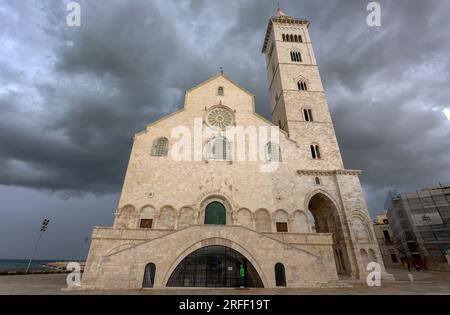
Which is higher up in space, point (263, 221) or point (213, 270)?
point (263, 221)

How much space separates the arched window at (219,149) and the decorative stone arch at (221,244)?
9.27 meters

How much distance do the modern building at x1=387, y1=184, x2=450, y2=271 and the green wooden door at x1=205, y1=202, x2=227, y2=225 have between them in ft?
88.7

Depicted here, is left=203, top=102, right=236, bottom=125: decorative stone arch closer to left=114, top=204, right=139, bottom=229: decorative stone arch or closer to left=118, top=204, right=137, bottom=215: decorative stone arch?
left=118, top=204, right=137, bottom=215: decorative stone arch

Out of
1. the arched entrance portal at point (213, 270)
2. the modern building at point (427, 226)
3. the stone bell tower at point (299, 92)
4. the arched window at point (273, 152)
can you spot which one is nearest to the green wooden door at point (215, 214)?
the arched entrance portal at point (213, 270)

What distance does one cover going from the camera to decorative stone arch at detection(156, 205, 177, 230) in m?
17.2

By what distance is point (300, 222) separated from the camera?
1838cm

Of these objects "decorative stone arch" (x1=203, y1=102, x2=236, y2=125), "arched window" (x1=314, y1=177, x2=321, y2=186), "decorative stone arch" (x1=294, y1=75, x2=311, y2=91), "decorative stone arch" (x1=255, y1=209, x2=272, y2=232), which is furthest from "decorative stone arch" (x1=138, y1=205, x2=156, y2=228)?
"decorative stone arch" (x1=294, y1=75, x2=311, y2=91)

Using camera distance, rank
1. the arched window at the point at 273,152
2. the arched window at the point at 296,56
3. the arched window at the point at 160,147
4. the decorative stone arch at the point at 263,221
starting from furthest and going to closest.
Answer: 1. the arched window at the point at 296,56
2. the arched window at the point at 273,152
3. the arched window at the point at 160,147
4. the decorative stone arch at the point at 263,221

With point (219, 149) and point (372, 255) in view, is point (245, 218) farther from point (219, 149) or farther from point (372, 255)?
point (372, 255)

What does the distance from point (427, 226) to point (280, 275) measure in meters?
28.5

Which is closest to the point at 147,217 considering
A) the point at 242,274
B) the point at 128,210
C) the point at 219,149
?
the point at 128,210

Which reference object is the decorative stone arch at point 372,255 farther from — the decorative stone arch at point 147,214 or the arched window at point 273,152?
the decorative stone arch at point 147,214

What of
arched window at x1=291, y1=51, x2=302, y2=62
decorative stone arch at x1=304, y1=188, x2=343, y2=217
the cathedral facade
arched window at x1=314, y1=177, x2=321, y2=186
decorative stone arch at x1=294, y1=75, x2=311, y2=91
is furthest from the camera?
arched window at x1=291, y1=51, x2=302, y2=62

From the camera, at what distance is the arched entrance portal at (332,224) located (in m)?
18.5
